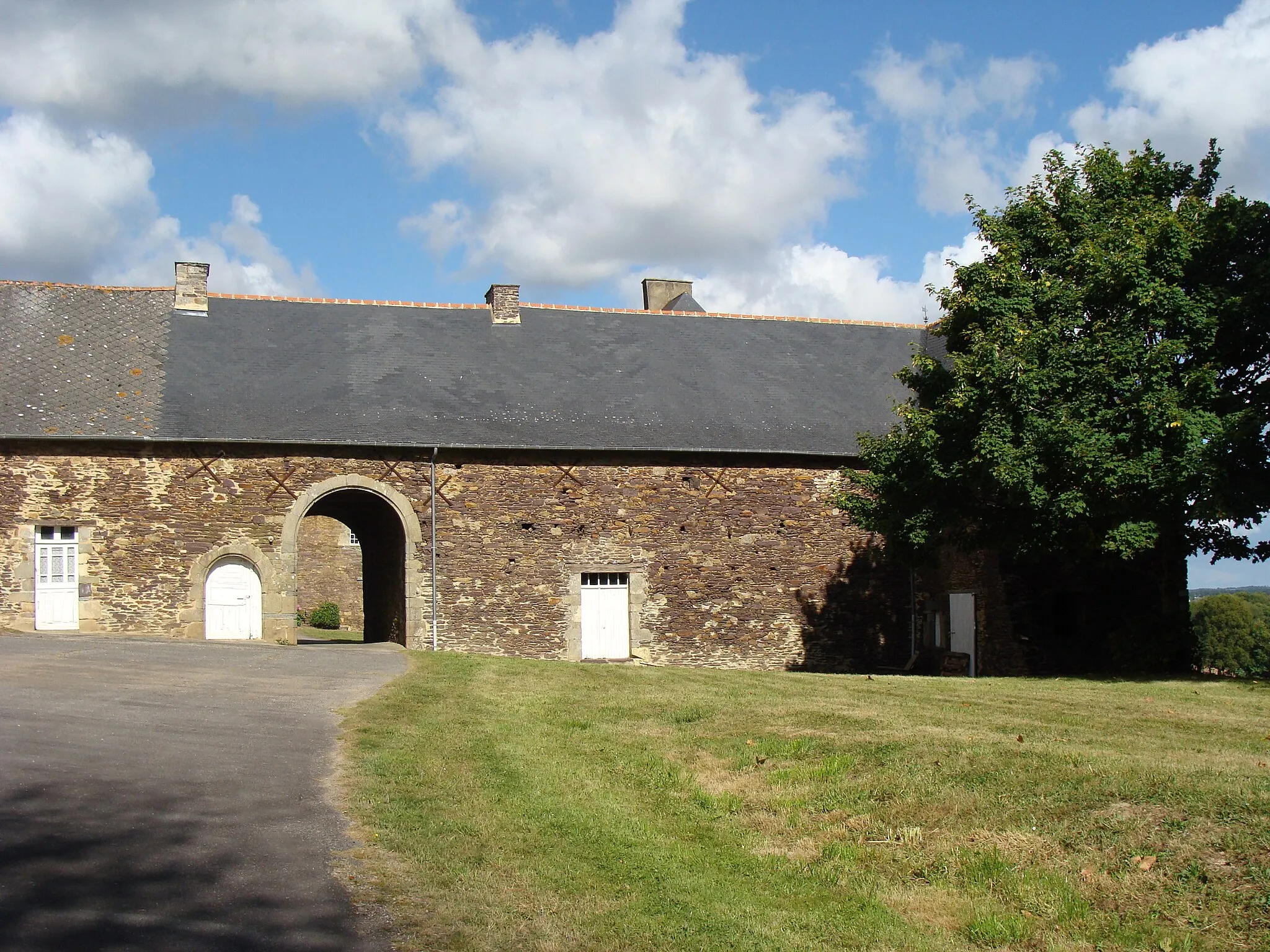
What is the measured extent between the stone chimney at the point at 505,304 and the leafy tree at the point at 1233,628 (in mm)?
36265

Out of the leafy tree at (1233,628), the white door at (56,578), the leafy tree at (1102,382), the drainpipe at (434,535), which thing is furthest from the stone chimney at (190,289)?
the leafy tree at (1233,628)

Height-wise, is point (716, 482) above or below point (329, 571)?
above

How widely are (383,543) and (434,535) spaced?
3.57 metres

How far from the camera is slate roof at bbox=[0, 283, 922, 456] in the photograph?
2091cm

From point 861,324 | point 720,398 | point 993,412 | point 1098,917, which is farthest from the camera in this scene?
point 861,324

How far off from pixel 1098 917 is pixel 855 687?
9.69m

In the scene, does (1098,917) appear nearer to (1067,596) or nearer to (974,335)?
(974,335)

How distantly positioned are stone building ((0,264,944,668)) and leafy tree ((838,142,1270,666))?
3924 millimetres

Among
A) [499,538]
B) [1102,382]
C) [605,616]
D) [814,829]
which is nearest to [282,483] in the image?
[499,538]

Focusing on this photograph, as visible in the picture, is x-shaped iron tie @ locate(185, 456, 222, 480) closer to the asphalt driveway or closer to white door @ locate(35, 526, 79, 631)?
white door @ locate(35, 526, 79, 631)

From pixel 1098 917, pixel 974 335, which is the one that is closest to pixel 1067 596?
pixel 974 335

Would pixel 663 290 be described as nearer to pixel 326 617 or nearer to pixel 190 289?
pixel 190 289

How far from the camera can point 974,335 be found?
1797cm

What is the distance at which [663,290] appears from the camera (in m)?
30.5
